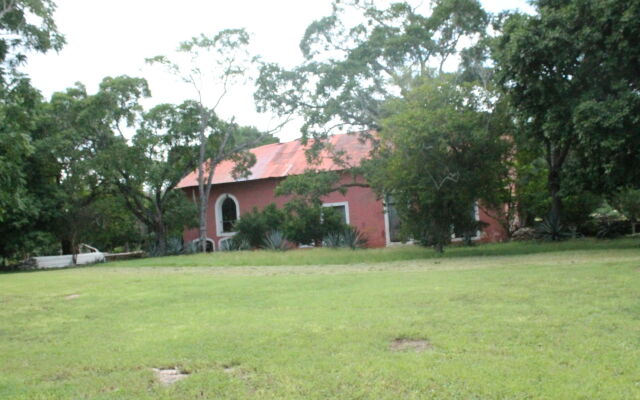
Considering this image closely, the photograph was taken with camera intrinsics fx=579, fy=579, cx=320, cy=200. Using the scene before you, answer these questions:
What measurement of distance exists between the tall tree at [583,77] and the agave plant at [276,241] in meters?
10.7

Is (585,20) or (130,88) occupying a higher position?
(130,88)

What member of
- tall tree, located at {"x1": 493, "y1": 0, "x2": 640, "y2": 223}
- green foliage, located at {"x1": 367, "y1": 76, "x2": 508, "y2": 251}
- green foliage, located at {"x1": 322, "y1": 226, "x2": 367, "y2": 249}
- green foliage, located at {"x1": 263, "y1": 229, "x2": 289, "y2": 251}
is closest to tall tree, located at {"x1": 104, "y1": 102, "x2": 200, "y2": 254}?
green foliage, located at {"x1": 263, "y1": 229, "x2": 289, "y2": 251}

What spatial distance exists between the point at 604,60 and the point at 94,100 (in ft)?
59.0

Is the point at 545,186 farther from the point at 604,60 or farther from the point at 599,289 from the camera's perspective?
the point at 599,289

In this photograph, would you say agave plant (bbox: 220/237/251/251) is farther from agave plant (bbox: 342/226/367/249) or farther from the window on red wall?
the window on red wall

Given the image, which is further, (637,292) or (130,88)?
(130,88)

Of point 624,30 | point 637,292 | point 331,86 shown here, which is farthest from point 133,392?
point 331,86

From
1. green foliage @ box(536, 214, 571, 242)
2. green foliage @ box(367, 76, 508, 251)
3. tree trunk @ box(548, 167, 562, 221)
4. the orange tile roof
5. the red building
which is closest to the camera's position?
green foliage @ box(367, 76, 508, 251)

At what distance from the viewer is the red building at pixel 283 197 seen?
1039 inches

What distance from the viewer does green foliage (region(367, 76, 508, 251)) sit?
50.2ft

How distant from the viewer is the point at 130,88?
77.4 ft

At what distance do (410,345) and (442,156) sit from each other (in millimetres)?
11588

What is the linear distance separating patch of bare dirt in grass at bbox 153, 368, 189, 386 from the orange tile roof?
836 inches

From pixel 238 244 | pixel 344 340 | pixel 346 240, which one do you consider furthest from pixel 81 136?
pixel 344 340
